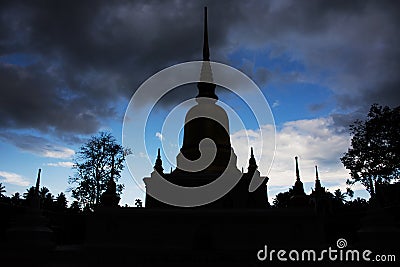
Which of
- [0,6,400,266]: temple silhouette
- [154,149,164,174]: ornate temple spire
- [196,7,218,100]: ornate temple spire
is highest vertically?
[196,7,218,100]: ornate temple spire

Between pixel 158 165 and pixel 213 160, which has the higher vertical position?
pixel 213 160

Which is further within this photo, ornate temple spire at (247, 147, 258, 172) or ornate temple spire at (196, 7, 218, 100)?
ornate temple spire at (196, 7, 218, 100)

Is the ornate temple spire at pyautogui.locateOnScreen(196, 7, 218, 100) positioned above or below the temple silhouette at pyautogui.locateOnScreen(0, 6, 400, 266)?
above

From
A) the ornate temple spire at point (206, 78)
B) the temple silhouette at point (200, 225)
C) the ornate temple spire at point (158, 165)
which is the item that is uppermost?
the ornate temple spire at point (206, 78)

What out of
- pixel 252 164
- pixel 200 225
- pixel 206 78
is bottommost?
pixel 200 225

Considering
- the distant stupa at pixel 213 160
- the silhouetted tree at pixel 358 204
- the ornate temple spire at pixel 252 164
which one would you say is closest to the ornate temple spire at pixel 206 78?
the distant stupa at pixel 213 160

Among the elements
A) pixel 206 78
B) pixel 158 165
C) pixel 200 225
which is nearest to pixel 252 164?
pixel 158 165

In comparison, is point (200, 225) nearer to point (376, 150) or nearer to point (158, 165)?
point (158, 165)

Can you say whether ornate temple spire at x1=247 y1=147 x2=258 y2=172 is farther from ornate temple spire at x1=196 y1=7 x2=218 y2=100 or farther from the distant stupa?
ornate temple spire at x1=196 y1=7 x2=218 y2=100

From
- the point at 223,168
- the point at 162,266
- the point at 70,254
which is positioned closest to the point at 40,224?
the point at 70,254

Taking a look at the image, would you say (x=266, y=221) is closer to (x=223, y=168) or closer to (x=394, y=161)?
(x=223, y=168)

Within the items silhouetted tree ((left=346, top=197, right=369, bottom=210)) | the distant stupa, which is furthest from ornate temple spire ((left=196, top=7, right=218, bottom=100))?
silhouetted tree ((left=346, top=197, right=369, bottom=210))

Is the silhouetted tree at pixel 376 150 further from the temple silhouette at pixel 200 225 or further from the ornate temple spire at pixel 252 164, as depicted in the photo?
the ornate temple spire at pixel 252 164

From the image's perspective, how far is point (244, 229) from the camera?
2011 centimetres
